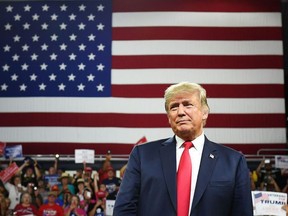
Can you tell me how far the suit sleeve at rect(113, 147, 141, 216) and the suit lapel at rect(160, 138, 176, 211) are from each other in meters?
0.10

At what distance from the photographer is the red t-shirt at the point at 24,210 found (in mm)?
6656

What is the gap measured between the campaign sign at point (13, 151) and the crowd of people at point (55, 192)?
34 centimetres

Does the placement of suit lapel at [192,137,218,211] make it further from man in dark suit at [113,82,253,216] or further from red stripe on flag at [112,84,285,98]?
red stripe on flag at [112,84,285,98]

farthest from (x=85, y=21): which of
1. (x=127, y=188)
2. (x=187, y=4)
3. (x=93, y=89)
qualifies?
(x=127, y=188)

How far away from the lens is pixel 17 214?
6656mm

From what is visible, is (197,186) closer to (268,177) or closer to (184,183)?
(184,183)

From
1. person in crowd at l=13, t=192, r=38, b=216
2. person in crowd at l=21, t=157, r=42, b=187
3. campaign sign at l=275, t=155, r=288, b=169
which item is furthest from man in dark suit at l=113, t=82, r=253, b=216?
campaign sign at l=275, t=155, r=288, b=169

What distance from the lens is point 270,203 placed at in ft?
16.0

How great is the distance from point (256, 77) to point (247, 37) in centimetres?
85

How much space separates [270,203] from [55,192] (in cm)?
351

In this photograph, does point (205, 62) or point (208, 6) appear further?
point (208, 6)

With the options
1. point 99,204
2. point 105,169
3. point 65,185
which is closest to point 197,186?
point 99,204

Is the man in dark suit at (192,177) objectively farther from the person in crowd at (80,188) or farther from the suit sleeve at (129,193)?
the person in crowd at (80,188)

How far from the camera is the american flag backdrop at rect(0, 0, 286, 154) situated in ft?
29.6
